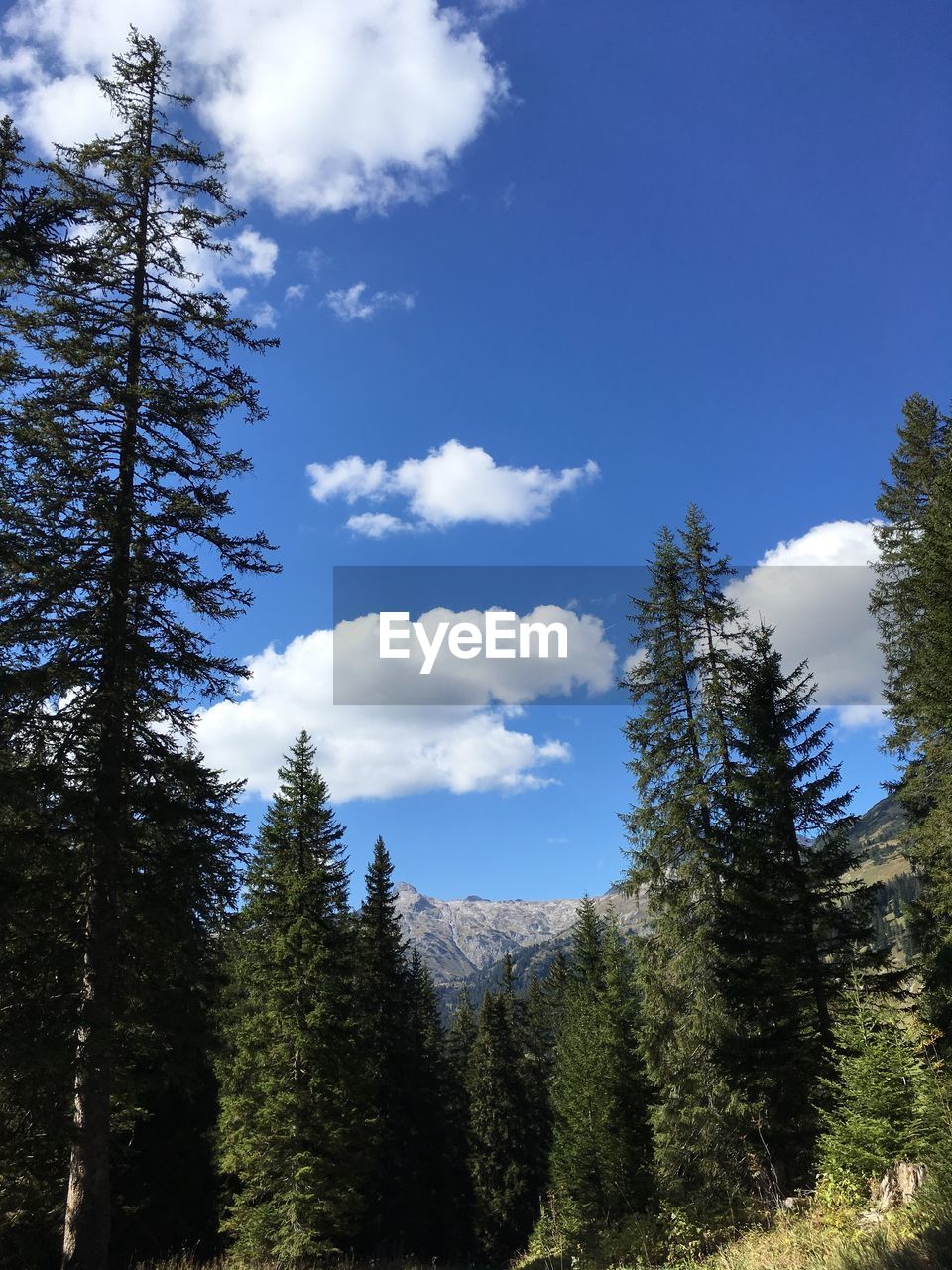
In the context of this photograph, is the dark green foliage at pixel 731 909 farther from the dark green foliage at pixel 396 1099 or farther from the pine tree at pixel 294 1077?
the dark green foliage at pixel 396 1099

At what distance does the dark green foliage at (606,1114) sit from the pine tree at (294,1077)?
11932mm

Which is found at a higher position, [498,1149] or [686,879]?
[686,879]

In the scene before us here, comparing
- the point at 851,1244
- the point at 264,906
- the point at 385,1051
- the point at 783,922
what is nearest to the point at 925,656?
the point at 783,922

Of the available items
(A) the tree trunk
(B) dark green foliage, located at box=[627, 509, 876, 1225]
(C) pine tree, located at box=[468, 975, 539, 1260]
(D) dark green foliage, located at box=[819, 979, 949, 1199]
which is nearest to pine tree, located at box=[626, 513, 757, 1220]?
(B) dark green foliage, located at box=[627, 509, 876, 1225]

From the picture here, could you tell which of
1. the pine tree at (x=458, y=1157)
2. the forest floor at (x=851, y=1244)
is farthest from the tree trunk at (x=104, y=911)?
the pine tree at (x=458, y=1157)

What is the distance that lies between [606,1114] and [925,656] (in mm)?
24835

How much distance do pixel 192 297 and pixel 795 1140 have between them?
21855 millimetres

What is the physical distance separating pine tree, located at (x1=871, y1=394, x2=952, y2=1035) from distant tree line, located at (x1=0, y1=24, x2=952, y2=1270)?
12 cm

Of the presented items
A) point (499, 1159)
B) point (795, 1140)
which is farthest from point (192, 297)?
point (499, 1159)

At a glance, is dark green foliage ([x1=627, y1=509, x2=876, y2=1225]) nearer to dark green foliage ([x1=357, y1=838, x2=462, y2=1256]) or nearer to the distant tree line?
the distant tree line

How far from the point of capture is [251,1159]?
71.8 ft

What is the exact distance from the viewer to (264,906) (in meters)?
25.0

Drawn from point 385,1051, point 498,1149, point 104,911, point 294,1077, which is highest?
point 104,911

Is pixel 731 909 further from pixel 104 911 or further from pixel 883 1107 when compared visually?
pixel 104 911
